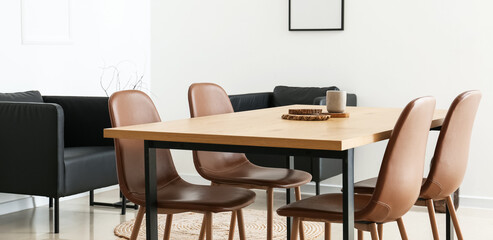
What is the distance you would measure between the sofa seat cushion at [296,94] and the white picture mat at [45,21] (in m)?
1.67

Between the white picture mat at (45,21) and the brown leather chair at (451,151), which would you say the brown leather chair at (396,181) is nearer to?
the brown leather chair at (451,151)

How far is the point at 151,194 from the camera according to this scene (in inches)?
92.7

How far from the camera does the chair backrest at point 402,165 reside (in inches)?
80.4

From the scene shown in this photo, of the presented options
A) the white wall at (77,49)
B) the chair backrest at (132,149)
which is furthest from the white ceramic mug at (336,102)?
the white wall at (77,49)

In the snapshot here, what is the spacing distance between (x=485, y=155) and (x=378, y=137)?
3.11 meters

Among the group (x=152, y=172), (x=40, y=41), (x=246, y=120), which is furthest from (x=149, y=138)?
(x=40, y=41)

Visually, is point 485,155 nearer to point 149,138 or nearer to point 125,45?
point 125,45

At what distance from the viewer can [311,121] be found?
8.49 ft

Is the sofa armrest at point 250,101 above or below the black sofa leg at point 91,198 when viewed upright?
above

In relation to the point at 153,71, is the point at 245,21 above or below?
above

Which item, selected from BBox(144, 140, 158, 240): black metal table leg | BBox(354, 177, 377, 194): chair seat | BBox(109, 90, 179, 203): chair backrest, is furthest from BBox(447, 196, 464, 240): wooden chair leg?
BBox(144, 140, 158, 240): black metal table leg

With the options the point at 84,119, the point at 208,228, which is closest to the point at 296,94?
the point at 84,119

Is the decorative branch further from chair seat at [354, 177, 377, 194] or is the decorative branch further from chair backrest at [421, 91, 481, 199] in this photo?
chair backrest at [421, 91, 481, 199]

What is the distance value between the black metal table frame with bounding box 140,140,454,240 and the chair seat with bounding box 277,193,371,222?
→ 0.45ft
